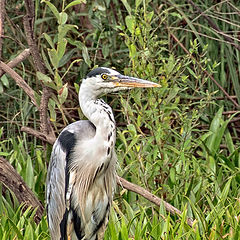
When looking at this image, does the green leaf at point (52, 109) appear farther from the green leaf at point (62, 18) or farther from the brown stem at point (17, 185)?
the green leaf at point (62, 18)

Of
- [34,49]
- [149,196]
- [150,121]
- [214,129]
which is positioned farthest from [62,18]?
[214,129]

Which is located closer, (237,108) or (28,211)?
(28,211)

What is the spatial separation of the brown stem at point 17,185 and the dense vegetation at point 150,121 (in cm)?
8

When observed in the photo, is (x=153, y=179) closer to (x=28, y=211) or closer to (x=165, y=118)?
(x=165, y=118)

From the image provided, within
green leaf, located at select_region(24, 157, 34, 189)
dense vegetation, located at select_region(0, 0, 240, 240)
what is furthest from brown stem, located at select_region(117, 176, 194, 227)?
green leaf, located at select_region(24, 157, 34, 189)

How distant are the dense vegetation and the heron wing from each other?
154mm

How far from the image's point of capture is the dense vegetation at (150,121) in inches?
166

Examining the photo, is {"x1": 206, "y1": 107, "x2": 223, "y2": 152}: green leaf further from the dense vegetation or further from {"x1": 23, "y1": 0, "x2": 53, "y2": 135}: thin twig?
{"x1": 23, "y1": 0, "x2": 53, "y2": 135}: thin twig

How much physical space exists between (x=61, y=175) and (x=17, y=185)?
0.44 m

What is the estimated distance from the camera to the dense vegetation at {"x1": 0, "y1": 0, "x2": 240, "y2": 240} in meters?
4.21

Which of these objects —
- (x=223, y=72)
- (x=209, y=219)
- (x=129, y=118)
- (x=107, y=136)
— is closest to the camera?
(x=107, y=136)

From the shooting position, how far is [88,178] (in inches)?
161

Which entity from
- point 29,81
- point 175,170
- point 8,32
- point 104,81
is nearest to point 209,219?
point 175,170

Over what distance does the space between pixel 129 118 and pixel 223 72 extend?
168 centimetres
